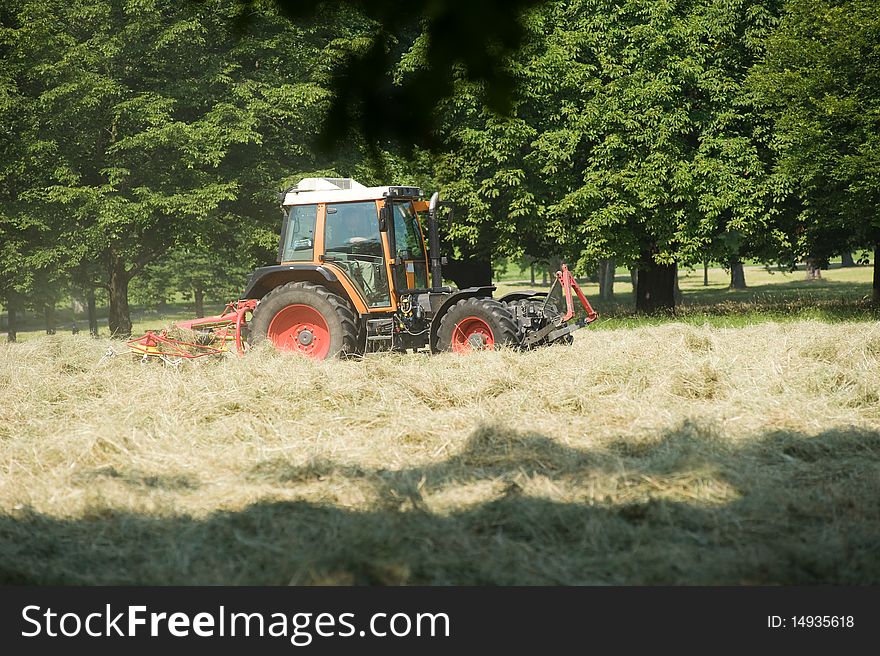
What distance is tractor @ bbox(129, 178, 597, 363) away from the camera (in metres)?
11.3

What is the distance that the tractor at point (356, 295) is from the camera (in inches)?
446

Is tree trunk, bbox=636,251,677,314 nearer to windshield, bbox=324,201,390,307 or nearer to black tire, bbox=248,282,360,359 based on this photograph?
windshield, bbox=324,201,390,307

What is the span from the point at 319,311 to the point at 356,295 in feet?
1.58

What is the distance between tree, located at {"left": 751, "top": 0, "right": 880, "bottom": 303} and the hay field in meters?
8.11

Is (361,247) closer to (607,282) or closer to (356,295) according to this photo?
(356,295)

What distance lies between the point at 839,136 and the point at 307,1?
17.1 metres

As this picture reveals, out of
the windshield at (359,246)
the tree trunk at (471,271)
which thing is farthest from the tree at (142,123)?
the windshield at (359,246)

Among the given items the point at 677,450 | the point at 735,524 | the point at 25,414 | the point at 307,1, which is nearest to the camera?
the point at 307,1

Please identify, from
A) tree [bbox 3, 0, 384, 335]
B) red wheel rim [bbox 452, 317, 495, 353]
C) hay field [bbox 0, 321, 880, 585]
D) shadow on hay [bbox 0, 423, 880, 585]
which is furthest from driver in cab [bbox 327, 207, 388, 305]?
tree [bbox 3, 0, 384, 335]

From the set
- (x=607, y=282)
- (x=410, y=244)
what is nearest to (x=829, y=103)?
(x=410, y=244)

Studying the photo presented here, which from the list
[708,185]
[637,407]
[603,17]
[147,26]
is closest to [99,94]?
[147,26]

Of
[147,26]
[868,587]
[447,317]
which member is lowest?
[868,587]

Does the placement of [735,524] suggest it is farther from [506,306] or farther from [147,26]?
[147,26]

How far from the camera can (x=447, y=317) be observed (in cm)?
1116
